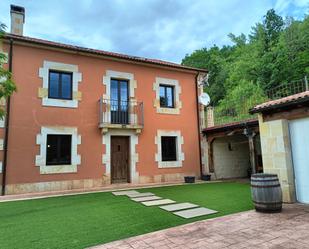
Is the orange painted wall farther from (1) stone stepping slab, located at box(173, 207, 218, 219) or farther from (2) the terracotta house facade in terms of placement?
(1) stone stepping slab, located at box(173, 207, 218, 219)

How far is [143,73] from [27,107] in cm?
535

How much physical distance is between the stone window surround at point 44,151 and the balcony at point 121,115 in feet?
3.92

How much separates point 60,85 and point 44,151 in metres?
2.80

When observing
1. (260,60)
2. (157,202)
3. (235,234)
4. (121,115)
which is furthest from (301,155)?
(260,60)

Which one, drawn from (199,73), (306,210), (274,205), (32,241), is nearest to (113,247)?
(32,241)

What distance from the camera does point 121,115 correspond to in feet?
34.6

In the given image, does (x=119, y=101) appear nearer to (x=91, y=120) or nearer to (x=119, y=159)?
(x=91, y=120)

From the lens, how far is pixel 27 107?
891 centimetres

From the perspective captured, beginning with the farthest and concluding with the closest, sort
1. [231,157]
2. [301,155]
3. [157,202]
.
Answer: [231,157] → [157,202] → [301,155]

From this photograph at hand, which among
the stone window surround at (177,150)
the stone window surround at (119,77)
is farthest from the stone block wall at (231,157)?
the stone window surround at (119,77)

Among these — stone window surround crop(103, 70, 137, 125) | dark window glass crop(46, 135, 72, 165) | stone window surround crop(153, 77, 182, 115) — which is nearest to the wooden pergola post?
stone window surround crop(153, 77, 182, 115)

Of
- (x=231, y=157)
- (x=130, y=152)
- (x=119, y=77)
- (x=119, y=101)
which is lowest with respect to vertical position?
(x=231, y=157)

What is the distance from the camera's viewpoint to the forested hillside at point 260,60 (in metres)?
20.5

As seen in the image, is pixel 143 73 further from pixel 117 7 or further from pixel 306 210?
pixel 306 210
